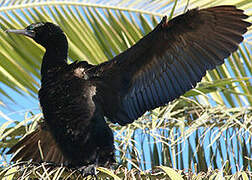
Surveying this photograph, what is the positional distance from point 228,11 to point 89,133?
89cm

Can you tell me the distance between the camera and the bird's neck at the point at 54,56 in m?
2.84

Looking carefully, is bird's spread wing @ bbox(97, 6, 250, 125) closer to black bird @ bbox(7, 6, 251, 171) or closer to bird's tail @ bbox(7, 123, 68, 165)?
black bird @ bbox(7, 6, 251, 171)

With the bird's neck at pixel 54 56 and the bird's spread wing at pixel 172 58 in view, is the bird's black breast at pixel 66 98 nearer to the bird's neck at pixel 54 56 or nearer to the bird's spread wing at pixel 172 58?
the bird's neck at pixel 54 56

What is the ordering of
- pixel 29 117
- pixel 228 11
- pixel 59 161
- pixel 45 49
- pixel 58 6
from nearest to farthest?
pixel 228 11 < pixel 29 117 < pixel 59 161 < pixel 45 49 < pixel 58 6

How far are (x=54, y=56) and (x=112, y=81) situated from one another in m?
0.32

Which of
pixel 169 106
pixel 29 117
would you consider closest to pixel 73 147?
pixel 29 117

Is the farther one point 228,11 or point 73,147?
point 73,147

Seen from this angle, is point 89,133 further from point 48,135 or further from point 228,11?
point 228,11

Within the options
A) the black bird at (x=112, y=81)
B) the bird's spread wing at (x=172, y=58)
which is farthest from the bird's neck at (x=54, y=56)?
the bird's spread wing at (x=172, y=58)

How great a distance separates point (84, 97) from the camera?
2.79 m

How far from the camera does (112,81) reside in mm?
2932

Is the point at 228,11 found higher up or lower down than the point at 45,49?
lower down

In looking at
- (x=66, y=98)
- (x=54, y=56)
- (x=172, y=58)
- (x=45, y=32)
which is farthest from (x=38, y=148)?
(x=172, y=58)

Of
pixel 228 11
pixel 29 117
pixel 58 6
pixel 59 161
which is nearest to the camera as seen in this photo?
pixel 228 11
